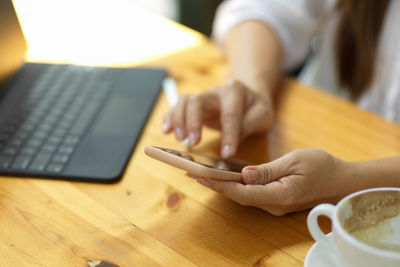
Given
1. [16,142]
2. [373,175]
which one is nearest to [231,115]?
[373,175]

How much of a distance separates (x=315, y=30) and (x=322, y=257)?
2.18 feet

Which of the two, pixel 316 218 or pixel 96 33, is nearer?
pixel 316 218

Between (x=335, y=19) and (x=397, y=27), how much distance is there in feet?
0.45

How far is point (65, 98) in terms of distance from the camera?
2.28ft

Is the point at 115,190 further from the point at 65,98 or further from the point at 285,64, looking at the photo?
the point at 285,64

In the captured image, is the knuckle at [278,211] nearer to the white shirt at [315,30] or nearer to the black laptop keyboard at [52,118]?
the black laptop keyboard at [52,118]

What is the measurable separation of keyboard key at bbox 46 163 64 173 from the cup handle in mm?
337

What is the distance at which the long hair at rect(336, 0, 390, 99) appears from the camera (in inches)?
31.9

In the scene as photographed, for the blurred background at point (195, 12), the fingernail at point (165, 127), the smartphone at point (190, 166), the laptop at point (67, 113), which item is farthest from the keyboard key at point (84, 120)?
the blurred background at point (195, 12)

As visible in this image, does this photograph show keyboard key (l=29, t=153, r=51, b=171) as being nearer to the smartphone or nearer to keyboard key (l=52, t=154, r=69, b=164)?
keyboard key (l=52, t=154, r=69, b=164)

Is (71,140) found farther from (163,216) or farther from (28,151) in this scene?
(163,216)

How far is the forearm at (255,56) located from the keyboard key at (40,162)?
1.15ft

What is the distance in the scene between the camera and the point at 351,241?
0.36 meters

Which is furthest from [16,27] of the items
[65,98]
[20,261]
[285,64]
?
[285,64]
